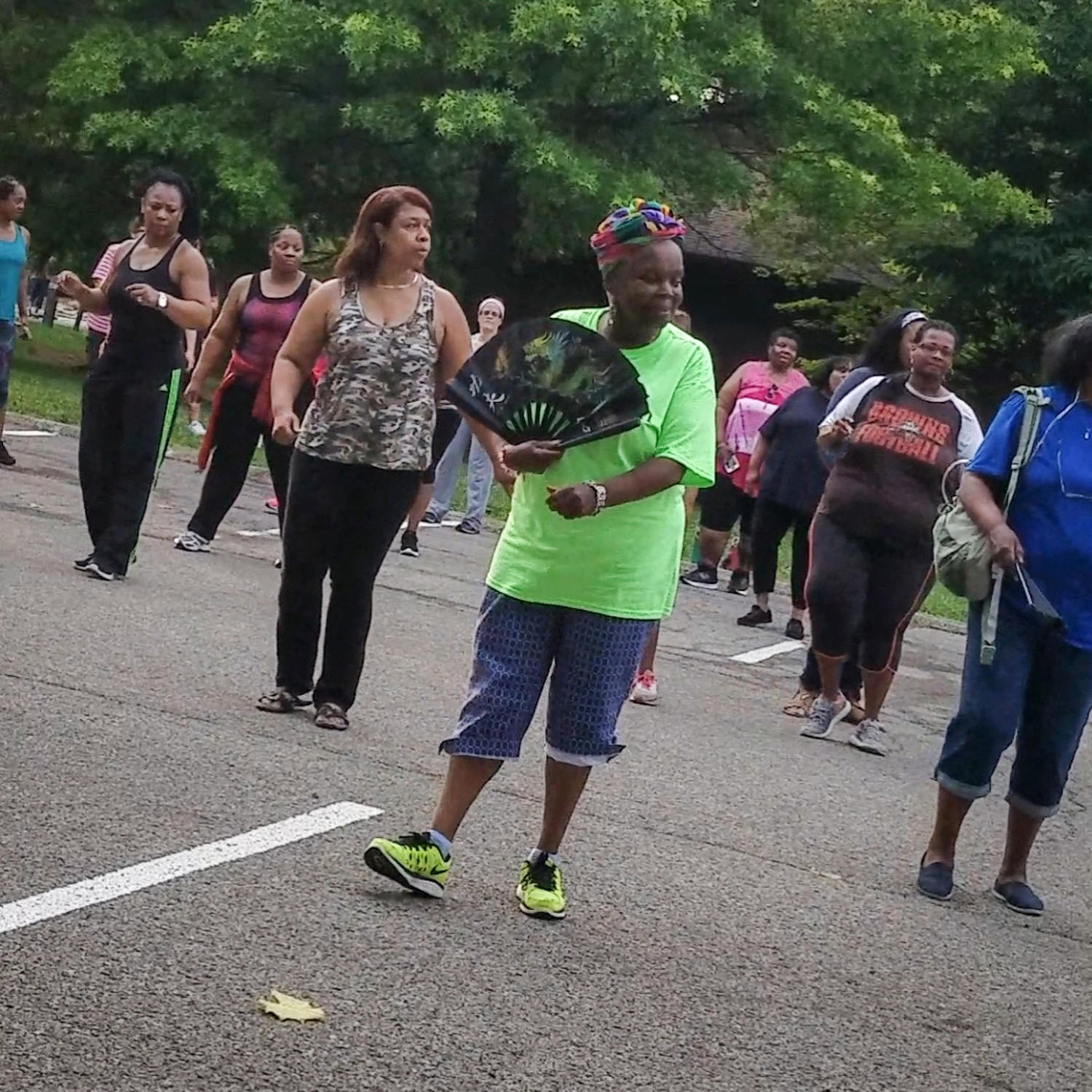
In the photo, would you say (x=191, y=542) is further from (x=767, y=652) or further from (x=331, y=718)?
(x=331, y=718)

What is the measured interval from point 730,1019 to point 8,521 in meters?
7.66

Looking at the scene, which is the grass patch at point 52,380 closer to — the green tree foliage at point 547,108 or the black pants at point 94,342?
the black pants at point 94,342

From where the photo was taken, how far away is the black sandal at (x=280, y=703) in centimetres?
734

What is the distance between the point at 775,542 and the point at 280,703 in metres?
5.82

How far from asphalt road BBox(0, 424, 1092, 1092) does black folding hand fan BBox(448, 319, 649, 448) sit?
126 cm

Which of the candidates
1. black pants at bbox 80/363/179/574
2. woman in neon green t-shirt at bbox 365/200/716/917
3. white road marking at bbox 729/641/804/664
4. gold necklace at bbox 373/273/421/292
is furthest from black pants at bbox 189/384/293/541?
woman in neon green t-shirt at bbox 365/200/716/917

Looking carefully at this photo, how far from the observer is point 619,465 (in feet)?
16.6

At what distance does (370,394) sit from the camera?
7023mm

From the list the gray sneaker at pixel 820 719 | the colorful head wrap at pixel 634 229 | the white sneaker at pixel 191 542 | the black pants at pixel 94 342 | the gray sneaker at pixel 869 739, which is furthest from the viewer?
the white sneaker at pixel 191 542

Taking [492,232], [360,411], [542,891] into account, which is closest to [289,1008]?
→ [542,891]

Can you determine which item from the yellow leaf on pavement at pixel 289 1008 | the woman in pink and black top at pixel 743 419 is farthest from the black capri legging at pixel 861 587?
the woman in pink and black top at pixel 743 419

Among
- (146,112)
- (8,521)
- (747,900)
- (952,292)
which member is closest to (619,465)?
(747,900)

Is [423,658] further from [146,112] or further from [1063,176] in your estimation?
[1063,176]

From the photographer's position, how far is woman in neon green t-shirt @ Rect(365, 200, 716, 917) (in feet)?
16.5
